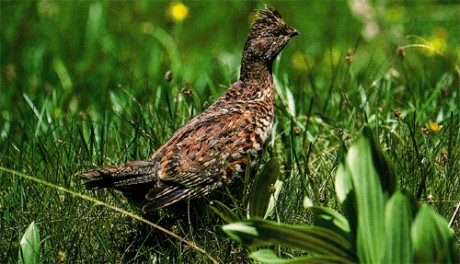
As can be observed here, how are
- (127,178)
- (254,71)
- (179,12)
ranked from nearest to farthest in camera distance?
1. (127,178)
2. (254,71)
3. (179,12)

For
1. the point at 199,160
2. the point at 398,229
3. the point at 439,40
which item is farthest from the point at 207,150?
the point at 439,40

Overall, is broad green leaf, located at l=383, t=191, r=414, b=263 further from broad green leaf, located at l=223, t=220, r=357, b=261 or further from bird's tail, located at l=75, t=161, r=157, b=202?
bird's tail, located at l=75, t=161, r=157, b=202

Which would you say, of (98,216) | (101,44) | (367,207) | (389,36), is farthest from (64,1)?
(367,207)

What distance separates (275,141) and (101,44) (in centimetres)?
289

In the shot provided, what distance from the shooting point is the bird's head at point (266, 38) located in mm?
4988

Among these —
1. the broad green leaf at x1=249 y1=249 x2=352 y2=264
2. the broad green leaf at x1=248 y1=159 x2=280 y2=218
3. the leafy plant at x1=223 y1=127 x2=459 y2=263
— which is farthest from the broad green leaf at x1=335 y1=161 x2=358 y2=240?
the broad green leaf at x1=248 y1=159 x2=280 y2=218

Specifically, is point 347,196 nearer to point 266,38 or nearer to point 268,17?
point 266,38

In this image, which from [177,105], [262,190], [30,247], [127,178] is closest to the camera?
[30,247]

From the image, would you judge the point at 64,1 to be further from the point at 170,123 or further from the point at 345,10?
the point at 170,123

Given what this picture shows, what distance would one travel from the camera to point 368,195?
3.26 m

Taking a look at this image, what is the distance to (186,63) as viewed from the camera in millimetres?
7613

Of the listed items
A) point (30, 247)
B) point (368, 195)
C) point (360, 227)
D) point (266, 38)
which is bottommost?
point (30, 247)

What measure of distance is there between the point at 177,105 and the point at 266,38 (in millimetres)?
713

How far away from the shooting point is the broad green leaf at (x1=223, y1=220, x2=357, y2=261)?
10.6ft
